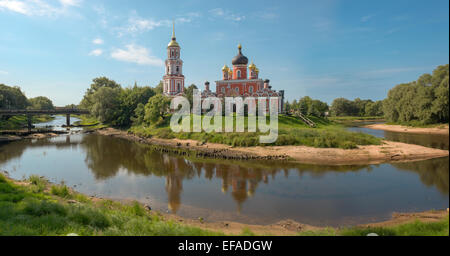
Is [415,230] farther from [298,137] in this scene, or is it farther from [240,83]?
[240,83]

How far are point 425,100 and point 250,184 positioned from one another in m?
10.9

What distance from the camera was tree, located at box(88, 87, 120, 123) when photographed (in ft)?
143

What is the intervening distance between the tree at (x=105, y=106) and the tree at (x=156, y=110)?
37.2ft

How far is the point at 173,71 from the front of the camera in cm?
4394

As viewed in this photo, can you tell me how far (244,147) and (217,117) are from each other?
10553mm

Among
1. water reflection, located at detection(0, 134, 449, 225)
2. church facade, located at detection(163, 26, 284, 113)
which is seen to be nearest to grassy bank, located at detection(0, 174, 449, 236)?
water reflection, located at detection(0, 134, 449, 225)

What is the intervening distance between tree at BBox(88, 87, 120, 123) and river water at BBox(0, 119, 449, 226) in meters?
21.7

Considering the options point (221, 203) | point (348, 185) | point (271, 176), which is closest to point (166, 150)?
point (271, 176)

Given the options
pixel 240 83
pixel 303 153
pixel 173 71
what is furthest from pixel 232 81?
pixel 303 153

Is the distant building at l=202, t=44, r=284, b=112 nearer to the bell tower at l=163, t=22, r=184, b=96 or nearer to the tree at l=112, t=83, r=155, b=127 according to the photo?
the bell tower at l=163, t=22, r=184, b=96

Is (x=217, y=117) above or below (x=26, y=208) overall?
above

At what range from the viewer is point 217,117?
108 feet

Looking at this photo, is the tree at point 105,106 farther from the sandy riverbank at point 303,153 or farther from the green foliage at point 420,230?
the green foliage at point 420,230
